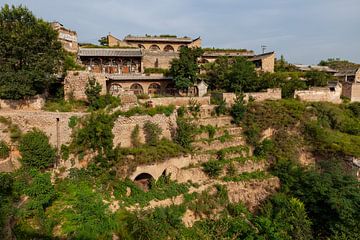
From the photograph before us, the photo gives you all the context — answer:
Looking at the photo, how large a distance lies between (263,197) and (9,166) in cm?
1398

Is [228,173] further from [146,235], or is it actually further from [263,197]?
[146,235]

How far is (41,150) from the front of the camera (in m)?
13.0

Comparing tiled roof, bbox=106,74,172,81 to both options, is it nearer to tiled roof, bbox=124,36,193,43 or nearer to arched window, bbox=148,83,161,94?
arched window, bbox=148,83,161,94

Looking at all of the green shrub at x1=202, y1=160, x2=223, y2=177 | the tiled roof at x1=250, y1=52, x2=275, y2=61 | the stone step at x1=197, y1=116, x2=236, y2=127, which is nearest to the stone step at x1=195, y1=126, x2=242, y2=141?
the stone step at x1=197, y1=116, x2=236, y2=127

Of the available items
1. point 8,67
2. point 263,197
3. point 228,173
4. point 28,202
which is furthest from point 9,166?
point 263,197

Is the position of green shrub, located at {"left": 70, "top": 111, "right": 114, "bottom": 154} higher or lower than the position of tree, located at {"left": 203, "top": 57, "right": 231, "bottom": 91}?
lower

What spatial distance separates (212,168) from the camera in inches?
606

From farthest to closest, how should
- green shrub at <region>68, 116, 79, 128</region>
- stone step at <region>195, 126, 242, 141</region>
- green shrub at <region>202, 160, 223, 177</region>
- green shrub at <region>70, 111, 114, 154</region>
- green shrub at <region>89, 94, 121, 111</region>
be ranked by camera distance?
stone step at <region>195, 126, 242, 141</region> < green shrub at <region>89, 94, 121, 111</region> < green shrub at <region>202, 160, 223, 177</region> < green shrub at <region>68, 116, 79, 128</region> < green shrub at <region>70, 111, 114, 154</region>

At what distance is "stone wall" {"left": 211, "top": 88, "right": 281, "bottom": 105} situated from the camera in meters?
19.5

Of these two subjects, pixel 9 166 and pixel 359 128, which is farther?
pixel 359 128

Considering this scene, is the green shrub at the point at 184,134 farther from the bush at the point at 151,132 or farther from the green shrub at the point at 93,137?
the green shrub at the point at 93,137

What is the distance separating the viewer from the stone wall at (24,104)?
15.3 m

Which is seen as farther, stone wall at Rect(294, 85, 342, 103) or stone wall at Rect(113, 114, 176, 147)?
stone wall at Rect(294, 85, 342, 103)

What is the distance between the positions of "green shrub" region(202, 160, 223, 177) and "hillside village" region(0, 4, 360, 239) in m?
0.07
